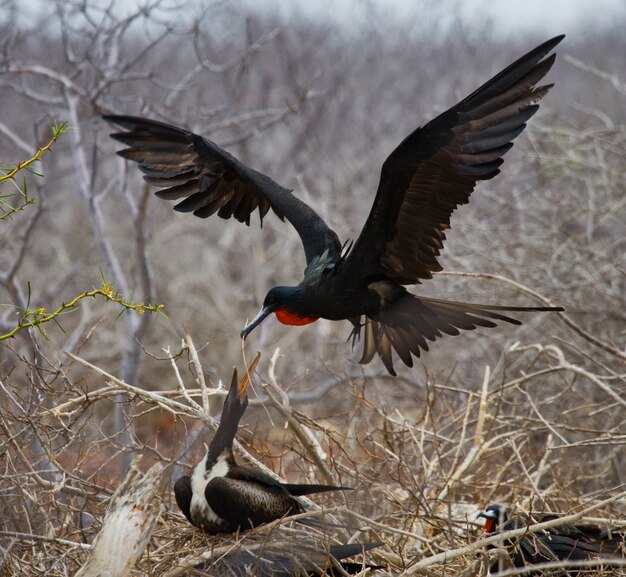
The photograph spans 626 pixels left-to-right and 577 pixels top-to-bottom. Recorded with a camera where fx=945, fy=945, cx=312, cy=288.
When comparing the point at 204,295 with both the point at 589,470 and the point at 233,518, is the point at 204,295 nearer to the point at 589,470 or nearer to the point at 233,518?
the point at 589,470

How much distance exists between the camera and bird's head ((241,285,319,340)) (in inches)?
121

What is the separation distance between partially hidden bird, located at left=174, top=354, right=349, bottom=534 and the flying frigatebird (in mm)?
383

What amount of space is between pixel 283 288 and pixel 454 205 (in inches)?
24.7

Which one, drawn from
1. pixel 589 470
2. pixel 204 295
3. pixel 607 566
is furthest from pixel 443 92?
pixel 607 566

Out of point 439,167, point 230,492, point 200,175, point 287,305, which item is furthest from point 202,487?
point 200,175

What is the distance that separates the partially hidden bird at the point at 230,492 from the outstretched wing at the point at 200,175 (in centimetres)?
85

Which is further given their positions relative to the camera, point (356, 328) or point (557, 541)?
point (356, 328)

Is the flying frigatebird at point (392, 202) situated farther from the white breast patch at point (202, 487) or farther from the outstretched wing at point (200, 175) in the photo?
the white breast patch at point (202, 487)

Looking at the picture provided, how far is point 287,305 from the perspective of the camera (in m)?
3.09

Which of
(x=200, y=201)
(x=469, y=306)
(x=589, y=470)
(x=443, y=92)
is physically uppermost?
(x=443, y=92)

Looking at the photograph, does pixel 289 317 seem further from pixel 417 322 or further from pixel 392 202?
pixel 392 202

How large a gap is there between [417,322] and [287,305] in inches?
16.9

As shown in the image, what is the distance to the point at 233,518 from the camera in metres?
2.51

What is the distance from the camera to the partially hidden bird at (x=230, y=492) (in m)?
2.51
